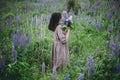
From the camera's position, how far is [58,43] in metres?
5.07

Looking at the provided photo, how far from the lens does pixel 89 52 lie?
5.93 m

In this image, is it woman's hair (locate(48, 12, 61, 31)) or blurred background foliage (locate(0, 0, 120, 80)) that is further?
woman's hair (locate(48, 12, 61, 31))

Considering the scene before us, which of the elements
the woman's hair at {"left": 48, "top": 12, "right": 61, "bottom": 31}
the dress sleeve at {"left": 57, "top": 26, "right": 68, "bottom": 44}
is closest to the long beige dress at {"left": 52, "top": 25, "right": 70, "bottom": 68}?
the dress sleeve at {"left": 57, "top": 26, "right": 68, "bottom": 44}

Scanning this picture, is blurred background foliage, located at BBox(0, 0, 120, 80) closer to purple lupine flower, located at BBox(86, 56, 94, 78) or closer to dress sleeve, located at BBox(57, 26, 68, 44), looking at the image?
purple lupine flower, located at BBox(86, 56, 94, 78)

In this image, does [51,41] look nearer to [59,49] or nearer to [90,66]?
[59,49]

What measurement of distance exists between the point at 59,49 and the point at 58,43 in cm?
11

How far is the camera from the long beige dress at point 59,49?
198 inches

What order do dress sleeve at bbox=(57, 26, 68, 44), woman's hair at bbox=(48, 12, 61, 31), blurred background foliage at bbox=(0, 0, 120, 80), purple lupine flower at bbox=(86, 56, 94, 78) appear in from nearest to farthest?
purple lupine flower at bbox=(86, 56, 94, 78) < blurred background foliage at bbox=(0, 0, 120, 80) < dress sleeve at bbox=(57, 26, 68, 44) < woman's hair at bbox=(48, 12, 61, 31)

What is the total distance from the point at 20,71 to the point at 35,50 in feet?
3.64

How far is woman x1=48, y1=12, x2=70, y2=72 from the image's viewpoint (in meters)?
5.04

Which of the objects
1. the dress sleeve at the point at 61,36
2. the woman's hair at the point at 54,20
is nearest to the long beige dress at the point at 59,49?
the dress sleeve at the point at 61,36

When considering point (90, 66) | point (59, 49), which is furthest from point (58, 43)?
point (90, 66)

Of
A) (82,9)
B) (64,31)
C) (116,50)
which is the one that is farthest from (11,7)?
(116,50)

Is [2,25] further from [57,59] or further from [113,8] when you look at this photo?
[113,8]
